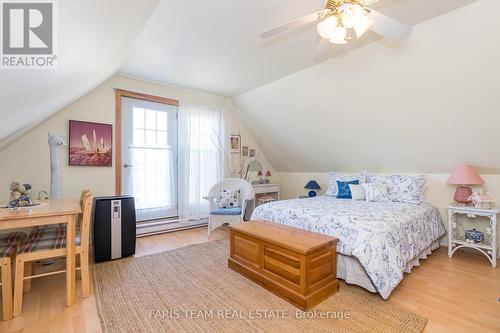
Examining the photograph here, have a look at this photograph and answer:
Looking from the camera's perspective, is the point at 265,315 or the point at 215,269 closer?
the point at 265,315

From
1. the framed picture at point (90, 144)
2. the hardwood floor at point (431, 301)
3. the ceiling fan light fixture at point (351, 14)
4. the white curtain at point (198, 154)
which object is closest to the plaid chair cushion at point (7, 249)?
the hardwood floor at point (431, 301)

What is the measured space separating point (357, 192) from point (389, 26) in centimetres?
228

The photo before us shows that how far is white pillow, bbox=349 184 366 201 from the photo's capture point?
3.44 m

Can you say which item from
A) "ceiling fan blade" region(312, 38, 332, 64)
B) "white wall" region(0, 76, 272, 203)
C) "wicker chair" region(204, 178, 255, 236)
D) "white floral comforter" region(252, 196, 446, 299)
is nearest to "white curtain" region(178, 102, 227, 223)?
"wicker chair" region(204, 178, 255, 236)

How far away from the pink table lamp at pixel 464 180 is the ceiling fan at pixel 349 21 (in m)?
2.09

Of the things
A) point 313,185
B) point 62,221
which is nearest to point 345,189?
point 313,185

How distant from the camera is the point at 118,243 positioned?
2906 mm

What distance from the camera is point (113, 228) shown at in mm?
2898

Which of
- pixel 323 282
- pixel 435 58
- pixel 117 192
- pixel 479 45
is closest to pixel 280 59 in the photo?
pixel 435 58

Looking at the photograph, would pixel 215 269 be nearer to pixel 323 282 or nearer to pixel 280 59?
pixel 323 282

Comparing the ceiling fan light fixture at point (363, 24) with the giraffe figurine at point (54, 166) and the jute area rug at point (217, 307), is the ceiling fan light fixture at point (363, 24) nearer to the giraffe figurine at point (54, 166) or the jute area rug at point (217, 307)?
the jute area rug at point (217, 307)

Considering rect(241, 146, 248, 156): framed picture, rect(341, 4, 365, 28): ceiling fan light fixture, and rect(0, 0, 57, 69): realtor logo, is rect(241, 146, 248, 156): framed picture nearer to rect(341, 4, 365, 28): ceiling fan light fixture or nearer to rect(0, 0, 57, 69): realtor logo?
rect(341, 4, 365, 28): ceiling fan light fixture

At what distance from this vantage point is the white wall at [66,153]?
2902mm

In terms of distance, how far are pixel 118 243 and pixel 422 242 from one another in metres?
3.49
